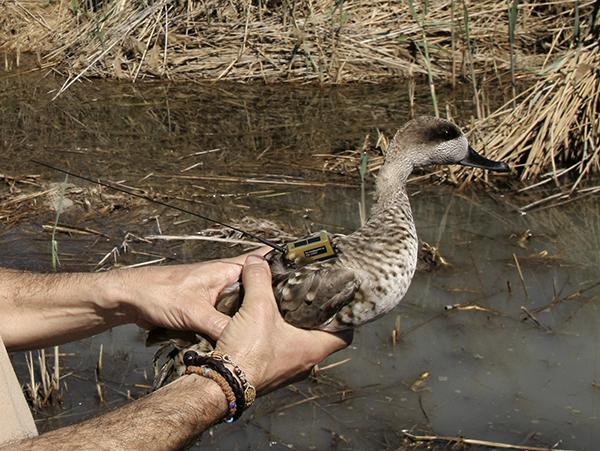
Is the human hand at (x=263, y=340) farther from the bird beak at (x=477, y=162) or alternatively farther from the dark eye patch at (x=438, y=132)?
the bird beak at (x=477, y=162)

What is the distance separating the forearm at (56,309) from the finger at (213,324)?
254 millimetres

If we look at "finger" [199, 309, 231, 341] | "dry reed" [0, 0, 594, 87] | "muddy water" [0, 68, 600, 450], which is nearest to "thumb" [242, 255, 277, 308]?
"finger" [199, 309, 231, 341]

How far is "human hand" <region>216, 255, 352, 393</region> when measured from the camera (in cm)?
280

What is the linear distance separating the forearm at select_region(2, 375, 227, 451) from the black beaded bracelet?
0.03 metres

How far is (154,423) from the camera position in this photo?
2.50 m

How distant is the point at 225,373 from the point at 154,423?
0.24 metres

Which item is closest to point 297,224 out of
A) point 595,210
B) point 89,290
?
point 595,210

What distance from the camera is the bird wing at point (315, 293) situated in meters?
3.23

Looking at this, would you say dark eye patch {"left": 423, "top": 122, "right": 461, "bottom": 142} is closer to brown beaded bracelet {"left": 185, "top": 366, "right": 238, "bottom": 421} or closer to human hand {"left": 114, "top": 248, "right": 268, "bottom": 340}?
human hand {"left": 114, "top": 248, "right": 268, "bottom": 340}

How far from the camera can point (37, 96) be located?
8.55m

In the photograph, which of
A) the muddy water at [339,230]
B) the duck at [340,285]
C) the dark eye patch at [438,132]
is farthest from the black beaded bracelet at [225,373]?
the dark eye patch at [438,132]

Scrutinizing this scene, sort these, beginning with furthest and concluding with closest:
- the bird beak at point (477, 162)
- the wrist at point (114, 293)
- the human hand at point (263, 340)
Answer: the bird beak at point (477, 162)
the wrist at point (114, 293)
the human hand at point (263, 340)

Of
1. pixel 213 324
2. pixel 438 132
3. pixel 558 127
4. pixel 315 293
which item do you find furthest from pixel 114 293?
pixel 558 127

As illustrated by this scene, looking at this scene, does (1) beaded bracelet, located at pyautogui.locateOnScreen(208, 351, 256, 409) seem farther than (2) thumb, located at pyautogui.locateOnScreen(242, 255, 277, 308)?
No
